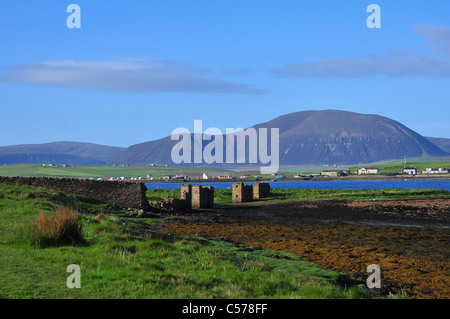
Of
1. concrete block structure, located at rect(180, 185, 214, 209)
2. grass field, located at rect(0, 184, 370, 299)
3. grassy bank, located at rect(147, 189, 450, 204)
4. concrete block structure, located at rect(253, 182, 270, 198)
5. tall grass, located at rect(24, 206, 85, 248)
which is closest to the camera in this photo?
grass field, located at rect(0, 184, 370, 299)

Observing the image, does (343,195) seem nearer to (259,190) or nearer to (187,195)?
(259,190)

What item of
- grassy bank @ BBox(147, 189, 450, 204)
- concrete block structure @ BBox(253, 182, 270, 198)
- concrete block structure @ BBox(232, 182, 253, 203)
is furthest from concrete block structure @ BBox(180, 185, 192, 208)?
concrete block structure @ BBox(253, 182, 270, 198)

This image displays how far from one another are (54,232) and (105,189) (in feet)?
94.9

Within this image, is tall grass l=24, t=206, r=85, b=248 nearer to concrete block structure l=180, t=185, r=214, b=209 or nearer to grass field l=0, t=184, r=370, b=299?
grass field l=0, t=184, r=370, b=299

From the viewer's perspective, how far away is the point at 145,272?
46.3 feet

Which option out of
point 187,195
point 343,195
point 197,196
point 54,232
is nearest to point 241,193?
point 197,196

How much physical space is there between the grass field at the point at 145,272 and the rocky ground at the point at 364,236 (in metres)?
2.48

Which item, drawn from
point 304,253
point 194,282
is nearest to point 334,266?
point 304,253

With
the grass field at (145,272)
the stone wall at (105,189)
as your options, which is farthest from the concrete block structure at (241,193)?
the grass field at (145,272)

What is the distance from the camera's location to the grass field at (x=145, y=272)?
485 inches

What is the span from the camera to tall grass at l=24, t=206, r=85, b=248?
1762cm

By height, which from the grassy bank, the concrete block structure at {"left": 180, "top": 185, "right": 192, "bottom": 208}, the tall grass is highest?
the tall grass

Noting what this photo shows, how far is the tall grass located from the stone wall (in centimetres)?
2642
